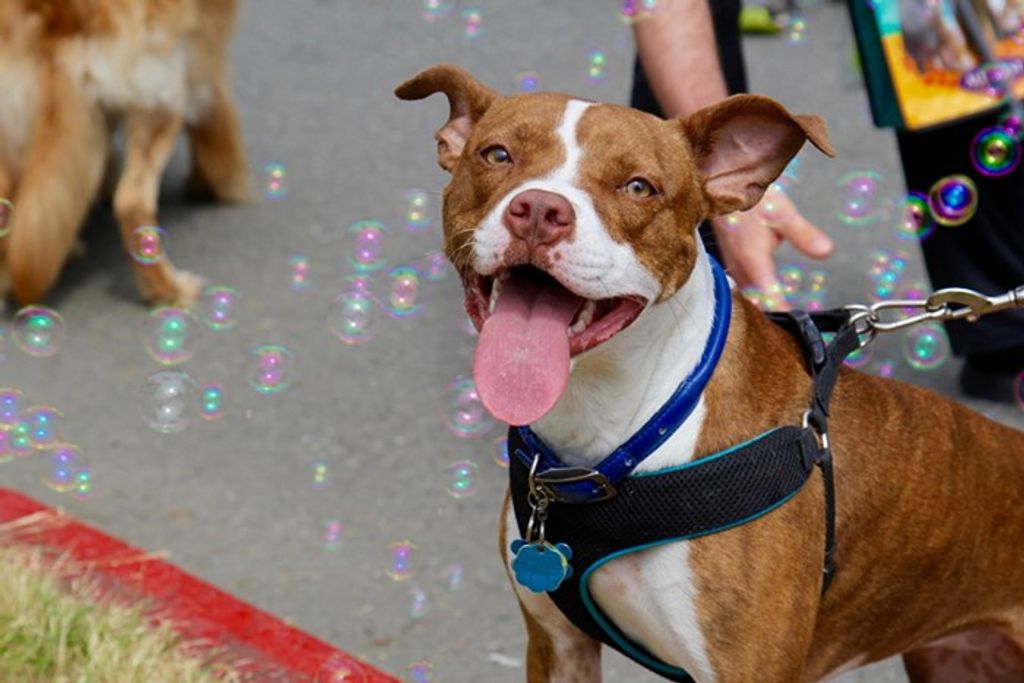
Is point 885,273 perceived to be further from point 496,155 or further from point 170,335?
point 496,155

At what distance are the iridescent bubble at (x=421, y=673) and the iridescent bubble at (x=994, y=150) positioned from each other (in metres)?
2.09

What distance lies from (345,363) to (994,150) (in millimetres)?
2085

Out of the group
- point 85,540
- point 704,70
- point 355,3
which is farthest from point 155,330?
point 355,3

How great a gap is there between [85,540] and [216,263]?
81.3 inches

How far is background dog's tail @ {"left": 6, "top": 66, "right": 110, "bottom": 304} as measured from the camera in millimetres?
5449

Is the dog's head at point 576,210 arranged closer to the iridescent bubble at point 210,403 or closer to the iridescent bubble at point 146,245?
the iridescent bubble at point 210,403

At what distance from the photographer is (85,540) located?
4113 millimetres

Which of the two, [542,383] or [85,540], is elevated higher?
[542,383]

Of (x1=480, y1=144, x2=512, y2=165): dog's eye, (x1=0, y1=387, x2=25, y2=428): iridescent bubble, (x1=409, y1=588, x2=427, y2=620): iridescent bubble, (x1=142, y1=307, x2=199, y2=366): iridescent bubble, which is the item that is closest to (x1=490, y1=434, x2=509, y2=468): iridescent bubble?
(x1=409, y1=588, x2=427, y2=620): iridescent bubble

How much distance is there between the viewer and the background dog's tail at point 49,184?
5449 mm

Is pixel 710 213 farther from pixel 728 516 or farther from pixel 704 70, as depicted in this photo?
pixel 704 70

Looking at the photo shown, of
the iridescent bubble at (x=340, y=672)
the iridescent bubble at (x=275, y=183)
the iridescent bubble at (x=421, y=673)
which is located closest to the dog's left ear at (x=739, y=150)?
the iridescent bubble at (x=340, y=672)

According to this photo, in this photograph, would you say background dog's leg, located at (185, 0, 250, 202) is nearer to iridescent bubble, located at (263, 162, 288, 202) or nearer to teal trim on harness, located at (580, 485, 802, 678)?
iridescent bubble, located at (263, 162, 288, 202)

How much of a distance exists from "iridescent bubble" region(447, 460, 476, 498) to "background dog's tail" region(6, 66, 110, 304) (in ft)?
5.47
